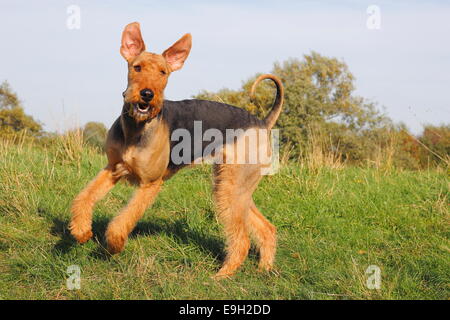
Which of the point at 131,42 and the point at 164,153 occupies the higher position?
the point at 131,42

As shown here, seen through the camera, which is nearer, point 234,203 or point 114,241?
point 114,241

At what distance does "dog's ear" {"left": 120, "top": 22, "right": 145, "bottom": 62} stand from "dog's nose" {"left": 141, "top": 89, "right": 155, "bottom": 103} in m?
0.60

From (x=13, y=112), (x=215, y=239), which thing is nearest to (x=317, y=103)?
(x=13, y=112)

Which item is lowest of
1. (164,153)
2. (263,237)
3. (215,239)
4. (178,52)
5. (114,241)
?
(215,239)

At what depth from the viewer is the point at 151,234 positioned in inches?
188

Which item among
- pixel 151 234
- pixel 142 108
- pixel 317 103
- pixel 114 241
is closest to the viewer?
pixel 142 108

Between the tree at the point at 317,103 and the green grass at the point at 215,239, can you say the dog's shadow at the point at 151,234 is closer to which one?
the green grass at the point at 215,239

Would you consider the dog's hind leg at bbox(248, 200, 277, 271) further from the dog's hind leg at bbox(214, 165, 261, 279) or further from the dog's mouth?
the dog's mouth

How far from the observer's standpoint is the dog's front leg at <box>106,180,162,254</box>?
12.5ft

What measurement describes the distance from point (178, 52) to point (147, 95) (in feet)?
2.52

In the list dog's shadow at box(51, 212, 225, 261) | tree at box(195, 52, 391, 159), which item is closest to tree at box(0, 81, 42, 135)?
tree at box(195, 52, 391, 159)

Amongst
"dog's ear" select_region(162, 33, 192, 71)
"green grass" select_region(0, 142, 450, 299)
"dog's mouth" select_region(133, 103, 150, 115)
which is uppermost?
"dog's ear" select_region(162, 33, 192, 71)

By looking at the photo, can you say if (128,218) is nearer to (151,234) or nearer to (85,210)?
(85,210)
